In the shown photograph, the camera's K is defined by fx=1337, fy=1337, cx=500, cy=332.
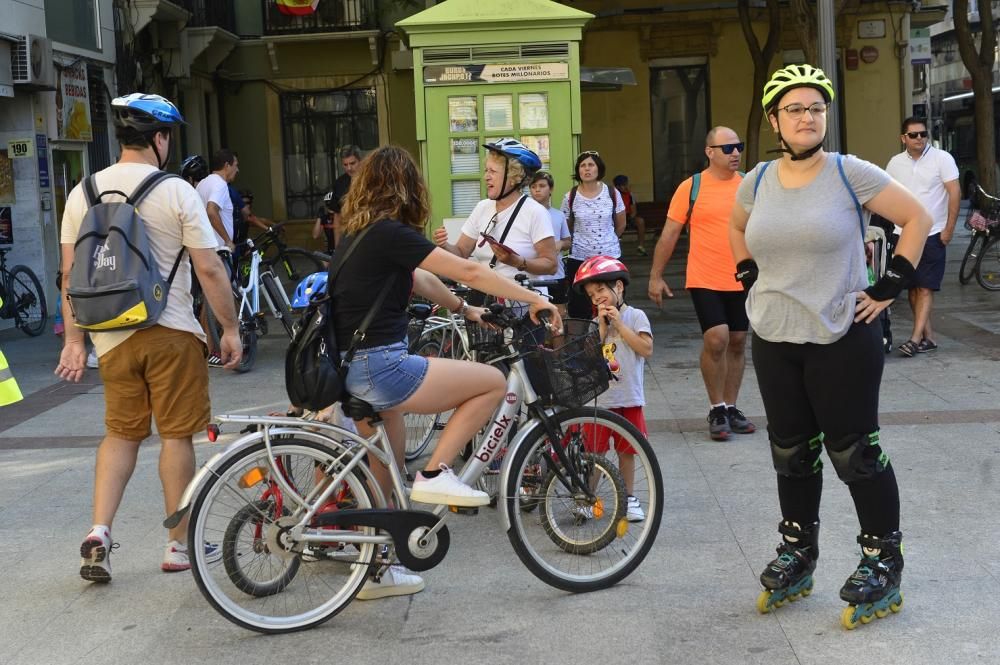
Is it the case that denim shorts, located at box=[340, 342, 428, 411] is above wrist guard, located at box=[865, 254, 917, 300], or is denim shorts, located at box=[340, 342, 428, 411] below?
below

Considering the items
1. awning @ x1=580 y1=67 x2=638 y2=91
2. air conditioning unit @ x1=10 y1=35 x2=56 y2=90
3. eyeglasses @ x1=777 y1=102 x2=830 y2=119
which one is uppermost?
air conditioning unit @ x1=10 y1=35 x2=56 y2=90

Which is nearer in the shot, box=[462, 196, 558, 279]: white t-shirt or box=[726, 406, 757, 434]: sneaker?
box=[462, 196, 558, 279]: white t-shirt

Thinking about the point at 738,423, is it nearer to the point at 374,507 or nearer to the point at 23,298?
the point at 374,507


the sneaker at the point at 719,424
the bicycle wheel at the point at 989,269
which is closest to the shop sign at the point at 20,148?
the sneaker at the point at 719,424

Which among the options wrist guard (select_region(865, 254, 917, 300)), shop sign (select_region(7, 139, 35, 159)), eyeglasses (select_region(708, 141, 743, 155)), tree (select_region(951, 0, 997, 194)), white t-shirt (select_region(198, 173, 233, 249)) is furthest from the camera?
tree (select_region(951, 0, 997, 194))

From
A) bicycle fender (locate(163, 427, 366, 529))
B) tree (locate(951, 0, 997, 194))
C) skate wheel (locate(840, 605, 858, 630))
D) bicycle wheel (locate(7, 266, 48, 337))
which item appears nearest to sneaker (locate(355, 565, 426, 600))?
bicycle fender (locate(163, 427, 366, 529))

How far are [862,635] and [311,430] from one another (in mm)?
1933

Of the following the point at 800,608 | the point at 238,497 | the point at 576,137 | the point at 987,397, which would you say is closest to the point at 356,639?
the point at 238,497

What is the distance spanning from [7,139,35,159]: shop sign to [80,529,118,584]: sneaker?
11553mm

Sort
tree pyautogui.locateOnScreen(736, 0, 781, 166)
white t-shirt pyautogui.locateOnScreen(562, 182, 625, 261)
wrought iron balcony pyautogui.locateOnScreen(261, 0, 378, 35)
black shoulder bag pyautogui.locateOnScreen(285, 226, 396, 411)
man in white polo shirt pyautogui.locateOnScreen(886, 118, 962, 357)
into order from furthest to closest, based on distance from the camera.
Answer: wrought iron balcony pyautogui.locateOnScreen(261, 0, 378, 35) < tree pyautogui.locateOnScreen(736, 0, 781, 166) < man in white polo shirt pyautogui.locateOnScreen(886, 118, 962, 357) < white t-shirt pyautogui.locateOnScreen(562, 182, 625, 261) < black shoulder bag pyautogui.locateOnScreen(285, 226, 396, 411)

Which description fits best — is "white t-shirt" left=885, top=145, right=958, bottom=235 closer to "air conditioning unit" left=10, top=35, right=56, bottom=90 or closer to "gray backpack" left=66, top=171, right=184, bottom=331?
"gray backpack" left=66, top=171, right=184, bottom=331

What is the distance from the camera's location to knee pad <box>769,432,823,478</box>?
4.58 meters

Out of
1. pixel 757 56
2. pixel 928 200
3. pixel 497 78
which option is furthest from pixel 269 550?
pixel 757 56

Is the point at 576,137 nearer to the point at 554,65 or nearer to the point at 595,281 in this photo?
the point at 554,65
